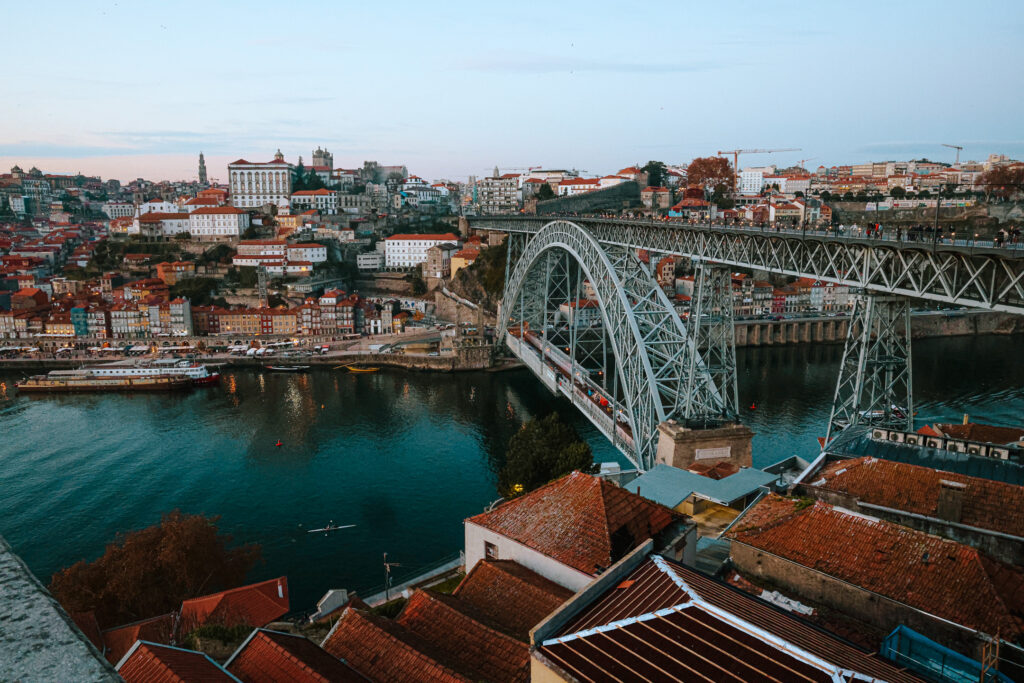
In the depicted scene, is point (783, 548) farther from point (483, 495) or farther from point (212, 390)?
point (212, 390)

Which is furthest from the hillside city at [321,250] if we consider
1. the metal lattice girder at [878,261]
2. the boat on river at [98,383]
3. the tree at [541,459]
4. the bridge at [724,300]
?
the metal lattice girder at [878,261]

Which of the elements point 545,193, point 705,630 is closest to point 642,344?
point 705,630

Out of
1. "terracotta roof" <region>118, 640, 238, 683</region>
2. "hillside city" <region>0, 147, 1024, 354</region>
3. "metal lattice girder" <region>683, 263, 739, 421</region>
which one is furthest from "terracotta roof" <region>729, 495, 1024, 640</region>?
"hillside city" <region>0, 147, 1024, 354</region>

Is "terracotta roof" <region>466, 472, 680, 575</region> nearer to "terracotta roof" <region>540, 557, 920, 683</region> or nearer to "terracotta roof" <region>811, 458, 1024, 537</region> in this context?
"terracotta roof" <region>540, 557, 920, 683</region>

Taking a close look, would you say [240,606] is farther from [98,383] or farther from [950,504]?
[98,383]

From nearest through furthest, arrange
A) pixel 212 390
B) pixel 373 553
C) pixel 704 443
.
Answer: pixel 704 443 → pixel 373 553 → pixel 212 390

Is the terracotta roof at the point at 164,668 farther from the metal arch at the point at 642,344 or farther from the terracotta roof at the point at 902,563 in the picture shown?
the metal arch at the point at 642,344

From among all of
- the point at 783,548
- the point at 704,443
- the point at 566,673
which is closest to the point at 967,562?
the point at 783,548
